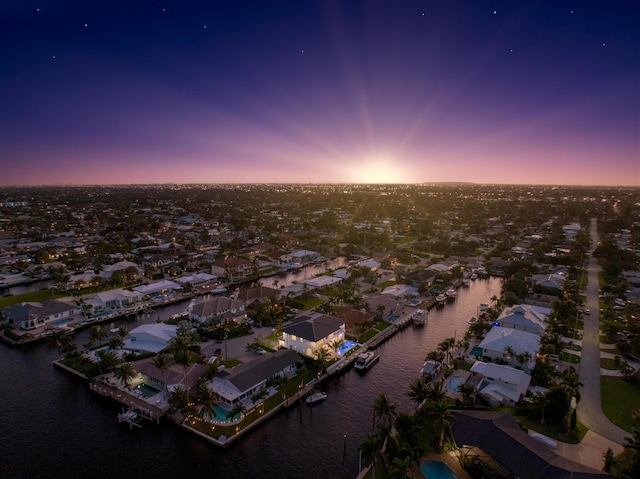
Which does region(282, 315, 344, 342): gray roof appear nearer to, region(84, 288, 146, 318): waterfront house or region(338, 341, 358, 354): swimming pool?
region(338, 341, 358, 354): swimming pool

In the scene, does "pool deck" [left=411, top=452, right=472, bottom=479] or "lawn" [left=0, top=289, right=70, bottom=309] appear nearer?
"pool deck" [left=411, top=452, right=472, bottom=479]

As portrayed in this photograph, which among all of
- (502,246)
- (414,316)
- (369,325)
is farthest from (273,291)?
(502,246)

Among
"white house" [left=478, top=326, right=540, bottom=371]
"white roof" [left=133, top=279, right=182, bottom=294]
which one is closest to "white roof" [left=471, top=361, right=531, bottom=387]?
"white house" [left=478, top=326, right=540, bottom=371]

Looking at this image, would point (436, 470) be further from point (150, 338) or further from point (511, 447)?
point (150, 338)

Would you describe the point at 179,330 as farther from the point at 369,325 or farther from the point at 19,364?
the point at 369,325

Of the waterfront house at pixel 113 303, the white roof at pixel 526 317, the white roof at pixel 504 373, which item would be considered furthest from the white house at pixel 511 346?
the waterfront house at pixel 113 303

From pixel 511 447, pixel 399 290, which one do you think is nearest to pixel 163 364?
pixel 511 447
